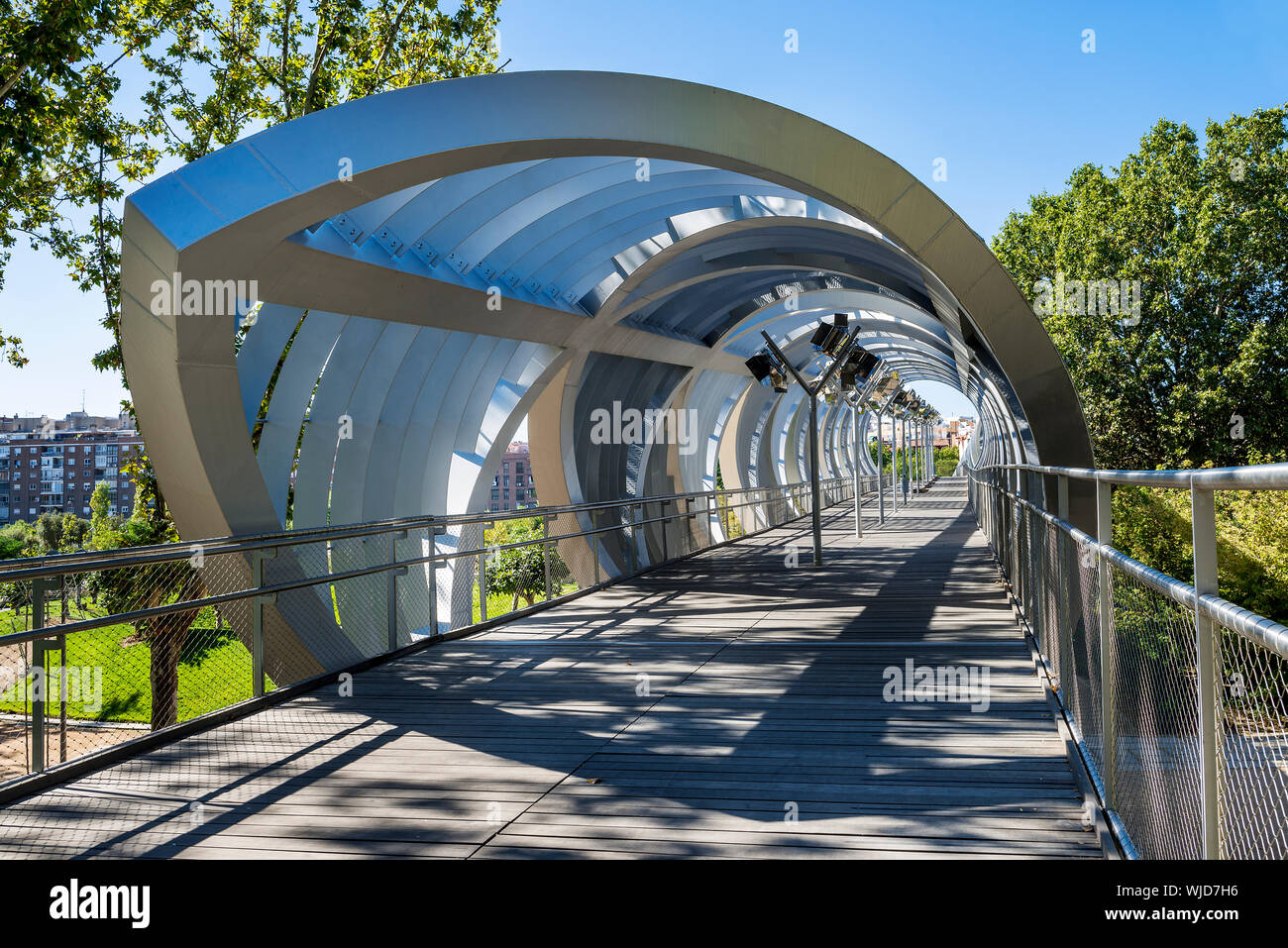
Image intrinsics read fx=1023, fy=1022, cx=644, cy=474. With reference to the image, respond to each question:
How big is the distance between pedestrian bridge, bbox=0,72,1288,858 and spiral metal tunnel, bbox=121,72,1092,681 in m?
0.03

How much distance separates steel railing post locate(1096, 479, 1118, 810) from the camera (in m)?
3.25

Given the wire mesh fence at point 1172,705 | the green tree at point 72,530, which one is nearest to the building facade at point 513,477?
the green tree at point 72,530

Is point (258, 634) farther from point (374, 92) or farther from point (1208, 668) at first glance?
point (374, 92)

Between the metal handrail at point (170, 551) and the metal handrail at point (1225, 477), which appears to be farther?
the metal handrail at point (170, 551)

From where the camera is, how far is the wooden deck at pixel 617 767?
142 inches

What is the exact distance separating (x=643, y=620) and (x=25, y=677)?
5.11m

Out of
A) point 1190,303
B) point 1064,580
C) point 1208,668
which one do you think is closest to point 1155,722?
point 1208,668

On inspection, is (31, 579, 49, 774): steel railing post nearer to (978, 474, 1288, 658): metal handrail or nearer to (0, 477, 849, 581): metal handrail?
(0, 477, 849, 581): metal handrail

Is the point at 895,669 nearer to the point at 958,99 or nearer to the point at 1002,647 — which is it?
the point at 1002,647

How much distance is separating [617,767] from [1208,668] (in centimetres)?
294

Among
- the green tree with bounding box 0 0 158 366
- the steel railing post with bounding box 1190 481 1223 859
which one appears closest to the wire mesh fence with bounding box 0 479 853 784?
the steel railing post with bounding box 1190 481 1223 859

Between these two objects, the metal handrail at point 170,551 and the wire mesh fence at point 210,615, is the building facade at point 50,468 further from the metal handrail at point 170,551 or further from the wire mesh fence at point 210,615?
the metal handrail at point 170,551
